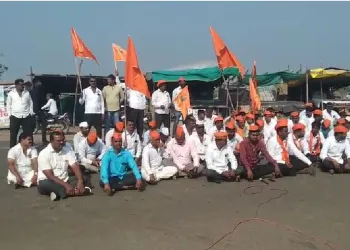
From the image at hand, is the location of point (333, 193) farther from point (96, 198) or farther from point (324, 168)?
point (96, 198)

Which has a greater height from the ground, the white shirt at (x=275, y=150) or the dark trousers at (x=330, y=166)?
the white shirt at (x=275, y=150)

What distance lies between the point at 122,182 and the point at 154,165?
3.47 feet

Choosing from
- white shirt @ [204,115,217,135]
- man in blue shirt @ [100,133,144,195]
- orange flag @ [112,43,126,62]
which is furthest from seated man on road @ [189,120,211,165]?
orange flag @ [112,43,126,62]

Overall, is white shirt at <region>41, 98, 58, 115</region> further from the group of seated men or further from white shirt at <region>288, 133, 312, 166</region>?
white shirt at <region>288, 133, 312, 166</region>

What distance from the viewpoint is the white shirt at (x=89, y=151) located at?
878cm

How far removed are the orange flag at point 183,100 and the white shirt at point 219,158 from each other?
3.37 meters

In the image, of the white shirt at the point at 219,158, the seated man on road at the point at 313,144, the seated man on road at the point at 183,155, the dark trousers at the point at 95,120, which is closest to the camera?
the white shirt at the point at 219,158

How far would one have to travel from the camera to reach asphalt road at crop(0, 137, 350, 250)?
4.93m

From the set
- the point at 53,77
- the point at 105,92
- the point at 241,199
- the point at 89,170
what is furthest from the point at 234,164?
the point at 53,77

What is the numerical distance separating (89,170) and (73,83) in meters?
13.0

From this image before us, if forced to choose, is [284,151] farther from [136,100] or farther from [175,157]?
[136,100]

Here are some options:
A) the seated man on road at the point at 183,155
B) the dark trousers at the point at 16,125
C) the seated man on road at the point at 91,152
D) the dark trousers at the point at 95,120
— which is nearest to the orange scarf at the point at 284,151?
the seated man on road at the point at 183,155

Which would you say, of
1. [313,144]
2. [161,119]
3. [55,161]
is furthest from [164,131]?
[55,161]

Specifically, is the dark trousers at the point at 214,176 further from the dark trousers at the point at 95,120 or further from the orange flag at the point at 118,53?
the orange flag at the point at 118,53
